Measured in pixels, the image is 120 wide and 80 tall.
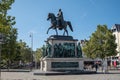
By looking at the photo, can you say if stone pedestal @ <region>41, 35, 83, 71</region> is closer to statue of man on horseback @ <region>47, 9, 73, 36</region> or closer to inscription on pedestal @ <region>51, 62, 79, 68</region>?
inscription on pedestal @ <region>51, 62, 79, 68</region>

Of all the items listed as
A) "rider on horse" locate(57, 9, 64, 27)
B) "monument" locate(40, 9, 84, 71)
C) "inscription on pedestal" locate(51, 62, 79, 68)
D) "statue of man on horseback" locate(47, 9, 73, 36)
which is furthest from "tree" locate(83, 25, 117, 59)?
"inscription on pedestal" locate(51, 62, 79, 68)

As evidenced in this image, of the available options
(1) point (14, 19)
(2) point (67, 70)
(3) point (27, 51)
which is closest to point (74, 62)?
(2) point (67, 70)

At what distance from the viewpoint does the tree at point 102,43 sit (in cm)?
6619

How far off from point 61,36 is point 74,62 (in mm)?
3999

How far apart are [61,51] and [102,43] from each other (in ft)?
94.0

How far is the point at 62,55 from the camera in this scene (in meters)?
40.5

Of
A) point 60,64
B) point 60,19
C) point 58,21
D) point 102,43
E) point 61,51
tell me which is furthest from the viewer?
Result: point 102,43

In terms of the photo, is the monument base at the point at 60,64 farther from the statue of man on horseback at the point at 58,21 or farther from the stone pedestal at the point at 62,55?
the statue of man on horseback at the point at 58,21

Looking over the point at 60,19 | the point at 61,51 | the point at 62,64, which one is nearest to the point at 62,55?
the point at 61,51

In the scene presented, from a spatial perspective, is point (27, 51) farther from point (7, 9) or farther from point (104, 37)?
point (7, 9)

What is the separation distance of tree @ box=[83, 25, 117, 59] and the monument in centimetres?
2546

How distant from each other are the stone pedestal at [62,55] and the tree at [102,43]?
25.9 metres

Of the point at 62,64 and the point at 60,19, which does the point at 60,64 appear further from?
the point at 60,19

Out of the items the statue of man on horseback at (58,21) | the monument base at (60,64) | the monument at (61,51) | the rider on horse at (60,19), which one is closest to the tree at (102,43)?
the monument at (61,51)
